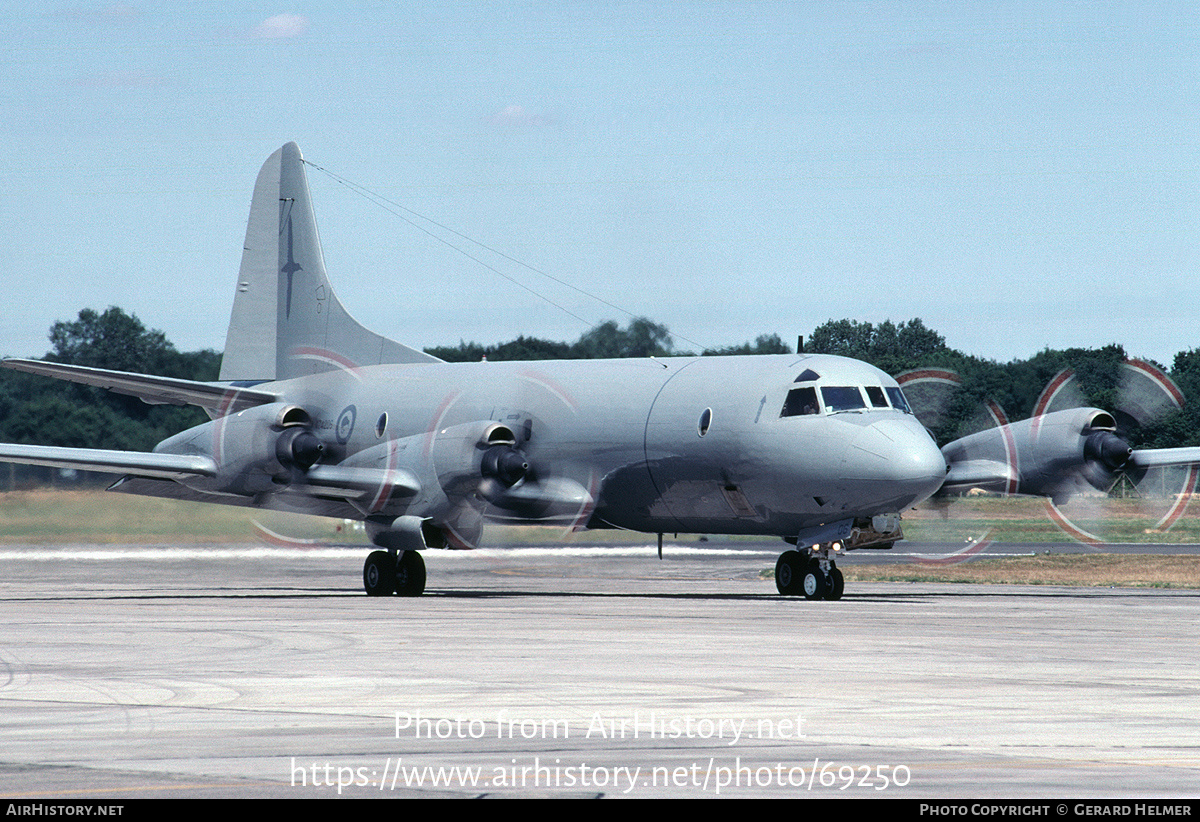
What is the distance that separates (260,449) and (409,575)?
3.67 meters

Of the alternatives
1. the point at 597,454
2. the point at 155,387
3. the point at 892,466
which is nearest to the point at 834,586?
the point at 892,466

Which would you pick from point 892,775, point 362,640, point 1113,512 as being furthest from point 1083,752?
point 1113,512

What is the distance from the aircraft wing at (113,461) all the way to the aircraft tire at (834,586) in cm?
1169

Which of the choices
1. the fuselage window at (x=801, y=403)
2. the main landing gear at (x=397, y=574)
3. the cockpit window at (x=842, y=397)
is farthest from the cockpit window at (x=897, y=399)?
the main landing gear at (x=397, y=574)

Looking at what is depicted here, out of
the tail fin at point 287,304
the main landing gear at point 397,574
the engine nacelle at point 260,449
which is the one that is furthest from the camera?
the tail fin at point 287,304

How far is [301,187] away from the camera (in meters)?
37.5

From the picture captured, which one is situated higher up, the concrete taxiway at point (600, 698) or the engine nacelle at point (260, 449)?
the engine nacelle at point (260, 449)

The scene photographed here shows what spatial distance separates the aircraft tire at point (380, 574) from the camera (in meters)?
31.3

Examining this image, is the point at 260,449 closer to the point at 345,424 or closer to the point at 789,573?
the point at 345,424

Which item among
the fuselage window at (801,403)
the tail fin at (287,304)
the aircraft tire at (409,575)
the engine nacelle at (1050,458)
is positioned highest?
the tail fin at (287,304)

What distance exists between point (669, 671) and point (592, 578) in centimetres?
2312

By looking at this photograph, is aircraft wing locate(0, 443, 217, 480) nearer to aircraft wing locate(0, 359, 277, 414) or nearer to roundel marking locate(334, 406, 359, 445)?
aircraft wing locate(0, 359, 277, 414)

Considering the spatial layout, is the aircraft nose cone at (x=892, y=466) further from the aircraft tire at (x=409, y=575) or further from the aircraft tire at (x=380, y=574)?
the aircraft tire at (x=380, y=574)
